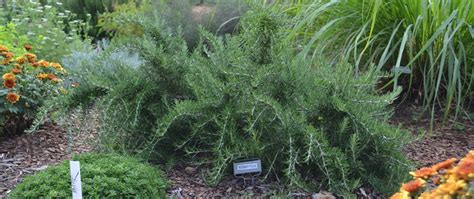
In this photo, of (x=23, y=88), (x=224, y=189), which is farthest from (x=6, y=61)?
(x=224, y=189)

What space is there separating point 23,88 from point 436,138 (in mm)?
2948

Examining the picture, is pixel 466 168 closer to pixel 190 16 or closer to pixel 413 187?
pixel 413 187

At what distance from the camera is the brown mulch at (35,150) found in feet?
13.2

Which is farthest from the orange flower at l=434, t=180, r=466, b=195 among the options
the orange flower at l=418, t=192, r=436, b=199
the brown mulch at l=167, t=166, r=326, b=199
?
the brown mulch at l=167, t=166, r=326, b=199

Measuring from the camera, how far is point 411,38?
4.59 meters

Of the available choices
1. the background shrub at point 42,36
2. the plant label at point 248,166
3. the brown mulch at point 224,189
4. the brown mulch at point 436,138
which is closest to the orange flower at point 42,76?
the background shrub at point 42,36

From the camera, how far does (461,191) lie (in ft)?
7.29

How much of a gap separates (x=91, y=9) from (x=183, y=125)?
20.4 ft

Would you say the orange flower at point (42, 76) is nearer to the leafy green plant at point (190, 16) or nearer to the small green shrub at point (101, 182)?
the small green shrub at point (101, 182)

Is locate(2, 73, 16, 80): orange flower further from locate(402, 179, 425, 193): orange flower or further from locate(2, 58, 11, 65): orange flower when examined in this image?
locate(402, 179, 425, 193): orange flower

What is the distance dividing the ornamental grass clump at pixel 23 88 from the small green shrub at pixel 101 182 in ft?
3.92

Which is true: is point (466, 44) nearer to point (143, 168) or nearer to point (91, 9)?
point (143, 168)

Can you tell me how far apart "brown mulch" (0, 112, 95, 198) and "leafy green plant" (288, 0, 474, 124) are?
1741 millimetres

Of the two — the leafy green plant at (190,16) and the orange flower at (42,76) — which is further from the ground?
the leafy green plant at (190,16)
